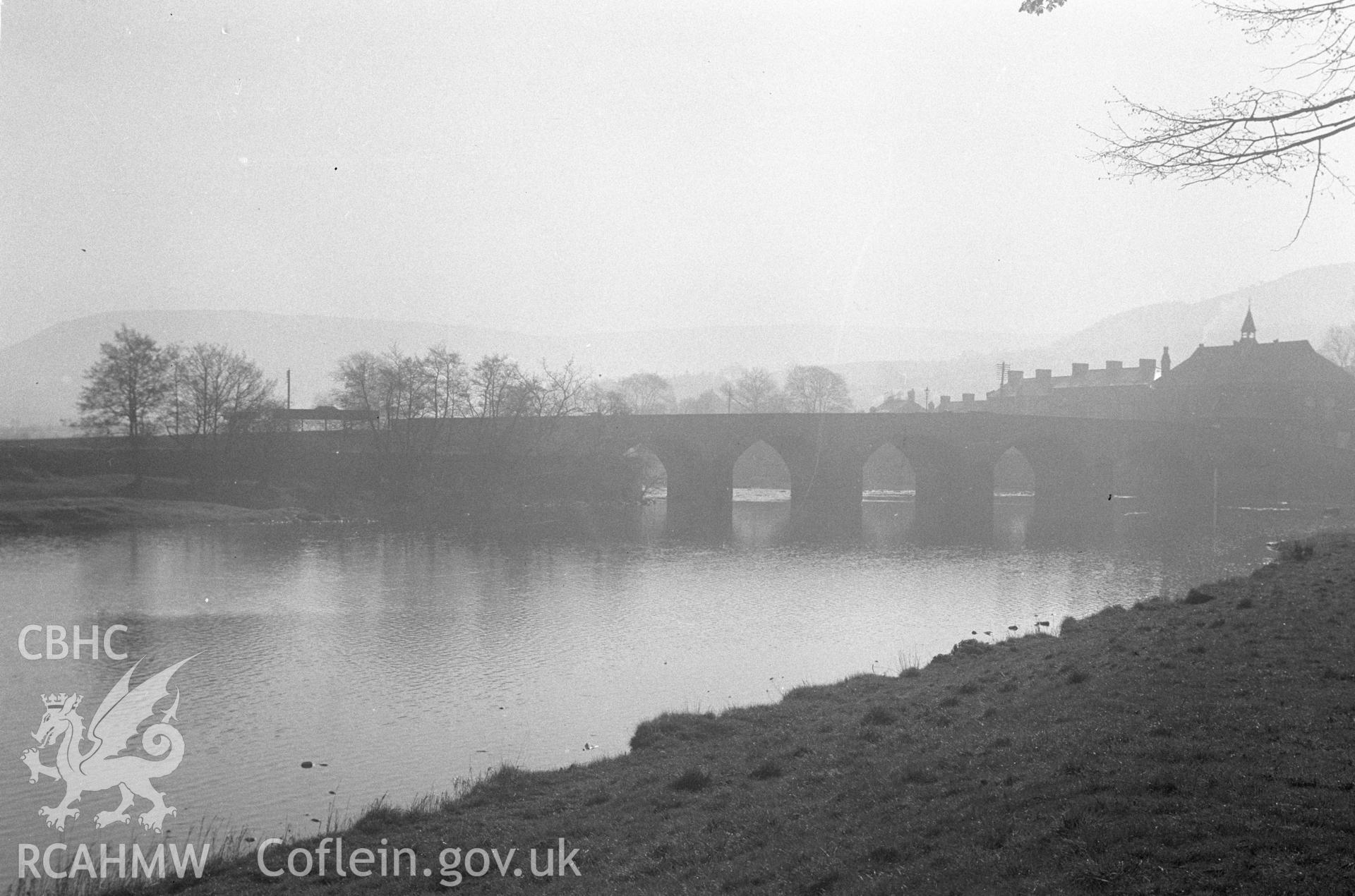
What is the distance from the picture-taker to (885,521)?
1708 inches

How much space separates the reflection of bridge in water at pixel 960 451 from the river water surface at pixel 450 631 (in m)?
18.2

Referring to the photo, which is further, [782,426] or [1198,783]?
[782,426]

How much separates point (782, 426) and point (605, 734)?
43.9 metres

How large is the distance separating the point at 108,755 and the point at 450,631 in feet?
25.5

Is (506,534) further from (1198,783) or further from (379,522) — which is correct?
(1198,783)

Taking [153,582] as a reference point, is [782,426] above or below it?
above

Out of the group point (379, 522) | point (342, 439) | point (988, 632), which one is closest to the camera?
point (988, 632)

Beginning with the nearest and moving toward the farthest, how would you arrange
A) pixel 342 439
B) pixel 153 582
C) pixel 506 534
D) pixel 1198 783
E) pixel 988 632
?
pixel 1198 783, pixel 988 632, pixel 153 582, pixel 506 534, pixel 342 439

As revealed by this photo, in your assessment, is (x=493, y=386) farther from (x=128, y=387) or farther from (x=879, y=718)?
(x=879, y=718)

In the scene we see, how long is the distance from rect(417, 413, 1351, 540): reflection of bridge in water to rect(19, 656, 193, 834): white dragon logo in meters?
37.1

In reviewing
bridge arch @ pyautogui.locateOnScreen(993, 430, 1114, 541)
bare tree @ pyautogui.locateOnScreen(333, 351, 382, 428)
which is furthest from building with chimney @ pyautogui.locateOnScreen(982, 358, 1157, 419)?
bare tree @ pyautogui.locateOnScreen(333, 351, 382, 428)

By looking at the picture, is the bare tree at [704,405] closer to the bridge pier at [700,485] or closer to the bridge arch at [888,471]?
the bridge arch at [888,471]

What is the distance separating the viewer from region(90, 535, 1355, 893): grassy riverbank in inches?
180

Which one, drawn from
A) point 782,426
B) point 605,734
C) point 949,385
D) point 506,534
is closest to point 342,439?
point 506,534
